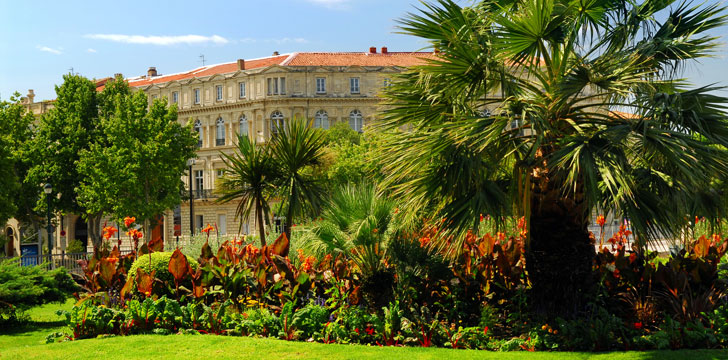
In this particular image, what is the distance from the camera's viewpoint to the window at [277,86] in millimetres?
74000

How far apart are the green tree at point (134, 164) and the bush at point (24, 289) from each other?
3577 centimetres

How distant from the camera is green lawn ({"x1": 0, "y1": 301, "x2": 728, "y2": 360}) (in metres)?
10.1

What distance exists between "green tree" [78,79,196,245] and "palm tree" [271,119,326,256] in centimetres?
3457

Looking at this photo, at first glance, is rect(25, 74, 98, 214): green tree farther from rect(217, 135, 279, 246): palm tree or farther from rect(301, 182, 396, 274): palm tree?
Answer: rect(301, 182, 396, 274): palm tree

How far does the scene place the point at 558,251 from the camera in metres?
11.4

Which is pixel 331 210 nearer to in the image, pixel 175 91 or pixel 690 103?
pixel 690 103

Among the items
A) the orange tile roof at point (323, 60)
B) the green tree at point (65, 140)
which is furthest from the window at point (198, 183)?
the green tree at point (65, 140)

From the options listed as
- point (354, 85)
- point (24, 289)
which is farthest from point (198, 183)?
point (24, 289)

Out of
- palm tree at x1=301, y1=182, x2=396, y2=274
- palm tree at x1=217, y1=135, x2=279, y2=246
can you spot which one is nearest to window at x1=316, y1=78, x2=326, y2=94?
palm tree at x1=217, y1=135, x2=279, y2=246

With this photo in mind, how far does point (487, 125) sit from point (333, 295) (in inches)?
140

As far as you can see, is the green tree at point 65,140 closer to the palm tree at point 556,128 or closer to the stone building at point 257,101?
the stone building at point 257,101

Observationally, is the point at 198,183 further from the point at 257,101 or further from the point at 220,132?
the point at 257,101

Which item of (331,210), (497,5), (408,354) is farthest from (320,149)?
(408,354)

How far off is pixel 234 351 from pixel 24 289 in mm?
4833
